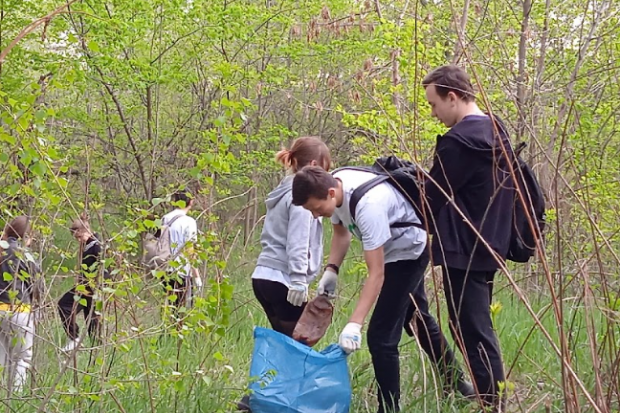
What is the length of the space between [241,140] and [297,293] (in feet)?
4.69

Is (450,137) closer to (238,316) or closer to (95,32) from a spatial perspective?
(238,316)

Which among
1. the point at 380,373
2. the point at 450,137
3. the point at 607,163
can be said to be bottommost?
the point at 380,373

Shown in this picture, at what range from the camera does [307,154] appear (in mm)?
4379

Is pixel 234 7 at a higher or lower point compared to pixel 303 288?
higher

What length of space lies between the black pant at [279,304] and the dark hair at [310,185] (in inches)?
30.7

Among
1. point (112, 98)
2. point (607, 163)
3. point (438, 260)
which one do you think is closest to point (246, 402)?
point (438, 260)

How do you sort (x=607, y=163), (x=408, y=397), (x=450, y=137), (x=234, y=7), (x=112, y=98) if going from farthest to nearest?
1. (x=112, y=98)
2. (x=234, y=7)
3. (x=607, y=163)
4. (x=408, y=397)
5. (x=450, y=137)

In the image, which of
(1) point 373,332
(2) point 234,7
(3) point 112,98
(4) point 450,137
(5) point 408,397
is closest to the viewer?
(4) point 450,137

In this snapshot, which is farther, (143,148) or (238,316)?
(143,148)

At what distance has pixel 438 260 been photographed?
3684 mm

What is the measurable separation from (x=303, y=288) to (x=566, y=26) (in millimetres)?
5772

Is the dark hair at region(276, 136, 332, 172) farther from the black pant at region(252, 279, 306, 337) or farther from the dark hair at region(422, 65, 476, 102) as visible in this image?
the dark hair at region(422, 65, 476, 102)

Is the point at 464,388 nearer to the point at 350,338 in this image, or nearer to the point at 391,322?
the point at 391,322

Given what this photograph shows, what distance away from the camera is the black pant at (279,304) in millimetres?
4527
